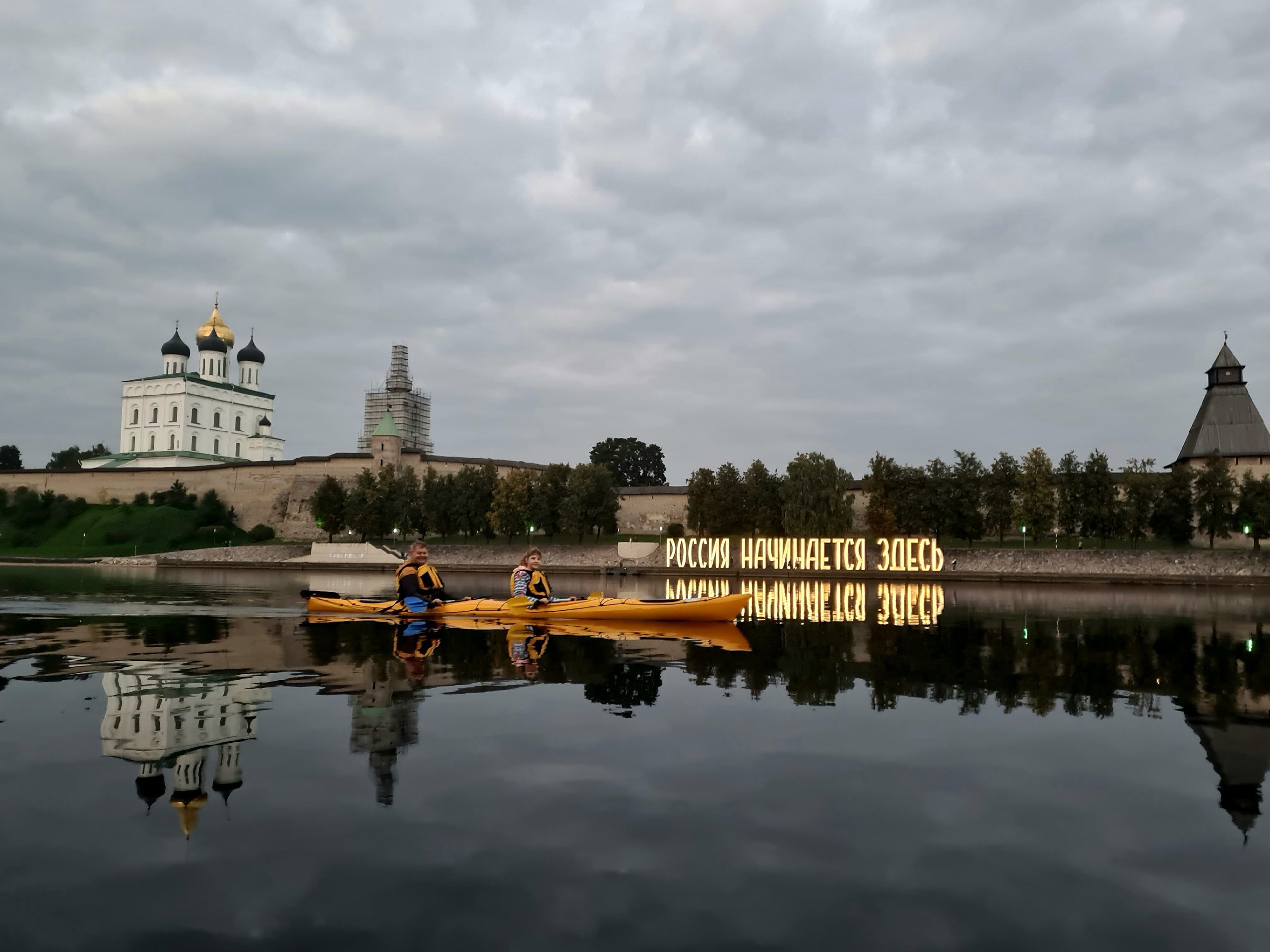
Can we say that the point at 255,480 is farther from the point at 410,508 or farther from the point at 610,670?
the point at 610,670

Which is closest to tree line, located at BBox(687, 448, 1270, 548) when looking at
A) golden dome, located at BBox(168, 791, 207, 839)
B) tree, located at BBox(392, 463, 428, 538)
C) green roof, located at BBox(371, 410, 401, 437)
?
tree, located at BBox(392, 463, 428, 538)

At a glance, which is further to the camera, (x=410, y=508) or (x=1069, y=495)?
(x=410, y=508)

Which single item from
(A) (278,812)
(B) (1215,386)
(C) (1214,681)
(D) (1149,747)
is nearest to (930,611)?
(C) (1214,681)

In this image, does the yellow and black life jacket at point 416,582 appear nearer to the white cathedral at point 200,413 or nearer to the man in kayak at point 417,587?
the man in kayak at point 417,587

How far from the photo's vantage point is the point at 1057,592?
3612 centimetres

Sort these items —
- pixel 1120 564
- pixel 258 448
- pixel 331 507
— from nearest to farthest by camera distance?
pixel 1120 564 → pixel 331 507 → pixel 258 448

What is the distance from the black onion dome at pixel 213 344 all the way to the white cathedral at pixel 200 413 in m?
0.07

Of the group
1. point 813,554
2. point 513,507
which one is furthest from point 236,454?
point 813,554

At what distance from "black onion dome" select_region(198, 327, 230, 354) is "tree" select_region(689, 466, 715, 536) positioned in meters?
68.7

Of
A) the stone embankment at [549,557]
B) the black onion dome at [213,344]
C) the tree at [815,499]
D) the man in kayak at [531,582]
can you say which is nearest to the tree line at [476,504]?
the stone embankment at [549,557]

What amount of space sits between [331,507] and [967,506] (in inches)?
1969

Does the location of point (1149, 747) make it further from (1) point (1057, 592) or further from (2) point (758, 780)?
(1) point (1057, 592)

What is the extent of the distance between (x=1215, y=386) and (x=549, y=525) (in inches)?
1962

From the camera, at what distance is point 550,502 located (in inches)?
2539
